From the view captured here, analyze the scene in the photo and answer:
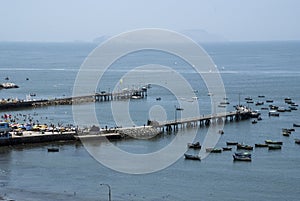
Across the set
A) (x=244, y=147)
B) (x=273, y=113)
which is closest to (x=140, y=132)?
(x=244, y=147)

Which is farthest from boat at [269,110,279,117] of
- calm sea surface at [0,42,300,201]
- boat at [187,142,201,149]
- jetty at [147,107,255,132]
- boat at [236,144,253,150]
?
boat at [187,142,201,149]

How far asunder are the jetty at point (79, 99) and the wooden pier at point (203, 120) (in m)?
18.6

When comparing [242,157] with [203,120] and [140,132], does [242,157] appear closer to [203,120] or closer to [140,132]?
[140,132]

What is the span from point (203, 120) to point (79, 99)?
788 inches

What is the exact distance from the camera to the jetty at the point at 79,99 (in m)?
68.8

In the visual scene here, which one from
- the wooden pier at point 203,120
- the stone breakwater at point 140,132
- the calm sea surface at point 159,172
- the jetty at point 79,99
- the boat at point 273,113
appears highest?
the jetty at point 79,99

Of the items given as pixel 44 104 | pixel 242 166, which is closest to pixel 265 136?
pixel 242 166

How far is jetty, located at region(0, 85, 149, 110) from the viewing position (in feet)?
226

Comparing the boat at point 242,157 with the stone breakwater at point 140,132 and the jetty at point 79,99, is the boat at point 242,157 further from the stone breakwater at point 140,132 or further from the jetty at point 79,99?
the jetty at point 79,99

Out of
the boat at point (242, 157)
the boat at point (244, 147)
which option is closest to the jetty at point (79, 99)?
the boat at point (244, 147)

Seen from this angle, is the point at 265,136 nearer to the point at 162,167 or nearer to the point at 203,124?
the point at 203,124

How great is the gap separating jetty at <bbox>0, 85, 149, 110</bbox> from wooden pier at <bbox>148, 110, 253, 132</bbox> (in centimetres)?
1863

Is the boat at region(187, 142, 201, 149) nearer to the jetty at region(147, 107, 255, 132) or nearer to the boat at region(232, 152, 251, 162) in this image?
the boat at region(232, 152, 251, 162)

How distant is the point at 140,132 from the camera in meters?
51.5
